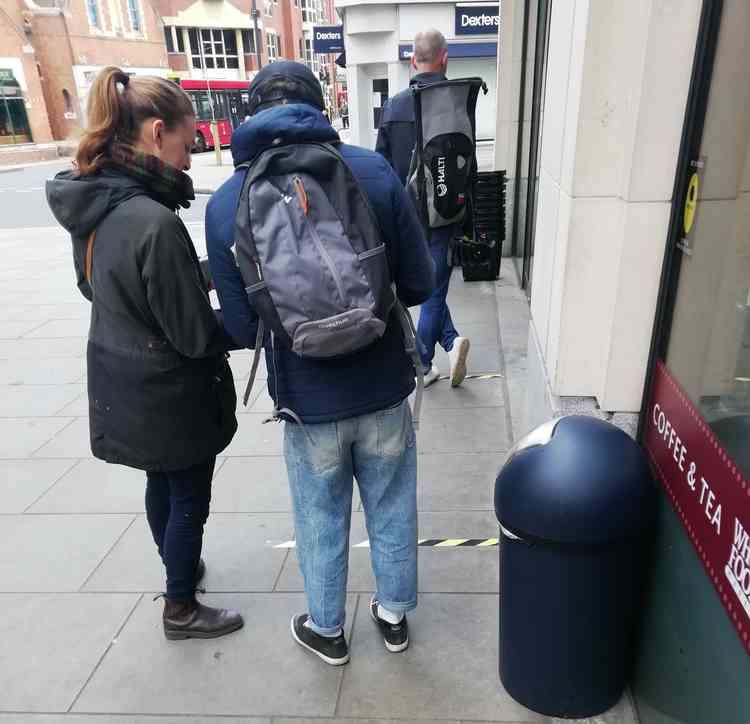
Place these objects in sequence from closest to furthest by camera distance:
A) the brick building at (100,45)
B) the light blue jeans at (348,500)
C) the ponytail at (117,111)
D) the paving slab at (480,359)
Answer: the ponytail at (117,111) → the light blue jeans at (348,500) → the paving slab at (480,359) → the brick building at (100,45)

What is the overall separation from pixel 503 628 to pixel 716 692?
727 millimetres

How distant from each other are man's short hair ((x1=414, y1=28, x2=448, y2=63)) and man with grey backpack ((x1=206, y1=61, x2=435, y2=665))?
2.75 metres

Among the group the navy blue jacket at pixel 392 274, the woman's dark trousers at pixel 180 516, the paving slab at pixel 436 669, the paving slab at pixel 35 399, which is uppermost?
the navy blue jacket at pixel 392 274

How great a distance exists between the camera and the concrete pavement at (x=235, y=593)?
2.41 meters

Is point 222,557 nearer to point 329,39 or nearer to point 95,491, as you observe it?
point 95,491

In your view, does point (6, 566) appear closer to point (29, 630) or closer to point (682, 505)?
point (29, 630)

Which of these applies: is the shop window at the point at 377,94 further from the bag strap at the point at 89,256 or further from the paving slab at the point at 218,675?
the paving slab at the point at 218,675

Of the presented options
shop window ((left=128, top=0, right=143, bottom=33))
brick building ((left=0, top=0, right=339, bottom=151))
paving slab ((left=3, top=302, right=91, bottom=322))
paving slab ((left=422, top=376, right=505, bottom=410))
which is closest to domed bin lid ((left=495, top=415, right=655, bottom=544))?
paving slab ((left=422, top=376, right=505, bottom=410))

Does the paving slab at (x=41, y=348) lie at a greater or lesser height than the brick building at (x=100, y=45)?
lesser

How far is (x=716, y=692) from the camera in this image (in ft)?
5.41

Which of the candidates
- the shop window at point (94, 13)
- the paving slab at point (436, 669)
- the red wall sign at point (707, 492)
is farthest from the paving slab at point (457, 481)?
the shop window at point (94, 13)

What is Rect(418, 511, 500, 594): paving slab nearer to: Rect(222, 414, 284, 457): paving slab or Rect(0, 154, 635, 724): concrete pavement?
Rect(0, 154, 635, 724): concrete pavement

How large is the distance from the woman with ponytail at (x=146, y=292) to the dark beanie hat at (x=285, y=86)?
354 millimetres

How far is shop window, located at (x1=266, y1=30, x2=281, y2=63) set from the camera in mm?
61084
